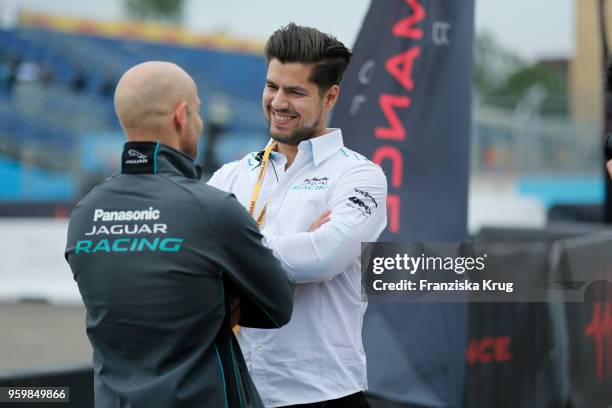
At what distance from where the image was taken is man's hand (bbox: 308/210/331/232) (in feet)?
8.64

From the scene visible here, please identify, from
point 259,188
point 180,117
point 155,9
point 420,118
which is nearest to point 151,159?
point 180,117

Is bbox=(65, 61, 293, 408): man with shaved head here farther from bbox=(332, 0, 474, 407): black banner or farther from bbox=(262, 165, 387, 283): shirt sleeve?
bbox=(332, 0, 474, 407): black banner

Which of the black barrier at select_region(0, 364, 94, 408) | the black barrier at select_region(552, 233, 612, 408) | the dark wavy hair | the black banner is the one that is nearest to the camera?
the dark wavy hair

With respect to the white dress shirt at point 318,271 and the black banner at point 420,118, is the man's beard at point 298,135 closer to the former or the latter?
the white dress shirt at point 318,271

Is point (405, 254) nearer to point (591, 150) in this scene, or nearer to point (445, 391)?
point (445, 391)

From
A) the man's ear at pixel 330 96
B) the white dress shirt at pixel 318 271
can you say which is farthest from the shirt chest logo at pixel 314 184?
the man's ear at pixel 330 96

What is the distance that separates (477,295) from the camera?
→ 3574 mm

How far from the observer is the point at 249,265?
2232 mm

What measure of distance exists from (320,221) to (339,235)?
0.09m

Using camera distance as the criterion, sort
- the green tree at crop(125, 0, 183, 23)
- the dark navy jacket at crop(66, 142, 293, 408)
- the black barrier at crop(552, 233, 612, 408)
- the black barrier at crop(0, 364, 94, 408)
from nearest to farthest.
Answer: the dark navy jacket at crop(66, 142, 293, 408) < the black barrier at crop(0, 364, 94, 408) < the black barrier at crop(552, 233, 612, 408) < the green tree at crop(125, 0, 183, 23)

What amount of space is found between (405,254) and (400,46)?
1.35 metres

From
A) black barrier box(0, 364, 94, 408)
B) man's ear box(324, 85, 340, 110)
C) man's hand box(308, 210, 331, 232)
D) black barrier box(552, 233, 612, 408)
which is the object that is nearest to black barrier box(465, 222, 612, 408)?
black barrier box(552, 233, 612, 408)

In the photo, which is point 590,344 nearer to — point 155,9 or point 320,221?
point 320,221

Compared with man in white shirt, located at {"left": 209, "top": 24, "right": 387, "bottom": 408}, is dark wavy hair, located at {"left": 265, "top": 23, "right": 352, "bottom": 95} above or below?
above
